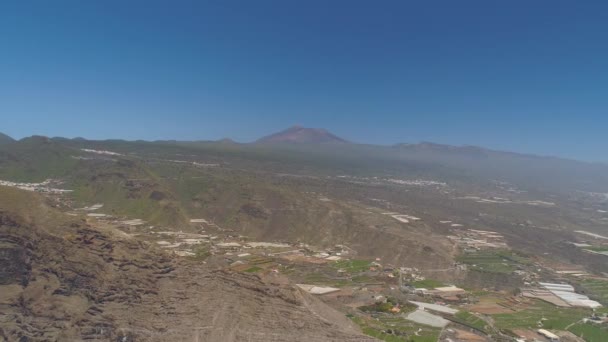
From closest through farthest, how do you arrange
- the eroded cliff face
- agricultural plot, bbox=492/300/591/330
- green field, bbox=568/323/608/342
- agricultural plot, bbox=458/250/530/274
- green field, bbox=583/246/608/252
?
the eroded cliff face → green field, bbox=568/323/608/342 → agricultural plot, bbox=492/300/591/330 → agricultural plot, bbox=458/250/530/274 → green field, bbox=583/246/608/252

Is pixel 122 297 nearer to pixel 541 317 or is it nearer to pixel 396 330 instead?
pixel 396 330

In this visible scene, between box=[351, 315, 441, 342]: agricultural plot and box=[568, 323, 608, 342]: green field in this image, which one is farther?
box=[568, 323, 608, 342]: green field

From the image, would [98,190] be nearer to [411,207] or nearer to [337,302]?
[337,302]

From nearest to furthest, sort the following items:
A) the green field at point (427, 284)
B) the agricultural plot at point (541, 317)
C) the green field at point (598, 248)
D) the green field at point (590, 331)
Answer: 1. the green field at point (590, 331)
2. the agricultural plot at point (541, 317)
3. the green field at point (427, 284)
4. the green field at point (598, 248)

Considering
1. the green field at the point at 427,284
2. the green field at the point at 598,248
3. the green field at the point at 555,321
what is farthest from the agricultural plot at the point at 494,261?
the green field at the point at 598,248

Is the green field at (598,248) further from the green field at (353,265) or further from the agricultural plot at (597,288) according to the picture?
the green field at (353,265)

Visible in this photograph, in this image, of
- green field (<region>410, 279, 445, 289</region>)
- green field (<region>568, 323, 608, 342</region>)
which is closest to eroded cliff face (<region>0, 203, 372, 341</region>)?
green field (<region>568, 323, 608, 342</region>)

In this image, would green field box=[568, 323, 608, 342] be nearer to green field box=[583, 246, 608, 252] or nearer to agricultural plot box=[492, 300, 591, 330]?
agricultural plot box=[492, 300, 591, 330]
